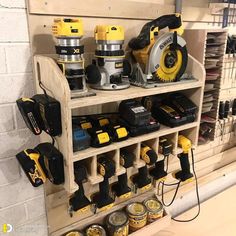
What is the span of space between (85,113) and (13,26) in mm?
392

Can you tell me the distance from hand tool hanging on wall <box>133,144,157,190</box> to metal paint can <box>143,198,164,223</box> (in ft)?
0.61

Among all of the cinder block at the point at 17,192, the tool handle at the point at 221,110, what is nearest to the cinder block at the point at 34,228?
the cinder block at the point at 17,192

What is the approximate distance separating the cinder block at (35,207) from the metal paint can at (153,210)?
49 centimetres

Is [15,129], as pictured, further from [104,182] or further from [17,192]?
[104,182]

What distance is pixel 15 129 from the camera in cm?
88

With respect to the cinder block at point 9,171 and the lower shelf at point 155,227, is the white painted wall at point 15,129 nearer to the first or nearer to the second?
the cinder block at point 9,171

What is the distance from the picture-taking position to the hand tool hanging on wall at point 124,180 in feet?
3.01

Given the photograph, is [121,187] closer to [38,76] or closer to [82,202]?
[82,202]

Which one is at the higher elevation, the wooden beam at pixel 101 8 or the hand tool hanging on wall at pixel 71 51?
the wooden beam at pixel 101 8

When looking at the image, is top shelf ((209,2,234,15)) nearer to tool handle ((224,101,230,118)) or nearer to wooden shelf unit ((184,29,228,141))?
wooden shelf unit ((184,29,228,141))

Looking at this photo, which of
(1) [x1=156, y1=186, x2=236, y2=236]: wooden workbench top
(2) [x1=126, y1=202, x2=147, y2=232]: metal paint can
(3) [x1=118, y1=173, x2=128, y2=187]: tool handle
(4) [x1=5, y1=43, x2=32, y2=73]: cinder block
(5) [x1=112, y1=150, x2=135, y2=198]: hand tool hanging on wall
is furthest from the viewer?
(1) [x1=156, y1=186, x2=236, y2=236]: wooden workbench top

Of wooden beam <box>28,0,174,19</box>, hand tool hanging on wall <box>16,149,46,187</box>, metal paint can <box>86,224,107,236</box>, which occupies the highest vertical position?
wooden beam <box>28,0,174,19</box>

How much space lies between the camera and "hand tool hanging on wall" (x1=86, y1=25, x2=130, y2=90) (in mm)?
797

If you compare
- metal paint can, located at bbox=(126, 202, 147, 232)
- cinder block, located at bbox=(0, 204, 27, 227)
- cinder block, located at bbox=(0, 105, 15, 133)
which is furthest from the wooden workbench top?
cinder block, located at bbox=(0, 105, 15, 133)
